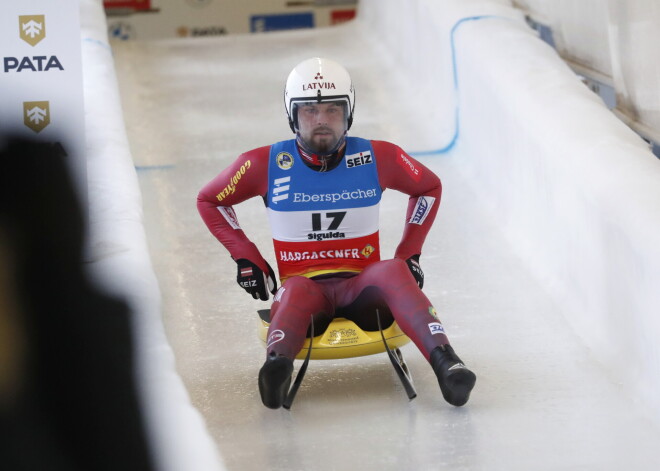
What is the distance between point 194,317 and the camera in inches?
151

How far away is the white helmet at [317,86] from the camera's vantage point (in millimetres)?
3109

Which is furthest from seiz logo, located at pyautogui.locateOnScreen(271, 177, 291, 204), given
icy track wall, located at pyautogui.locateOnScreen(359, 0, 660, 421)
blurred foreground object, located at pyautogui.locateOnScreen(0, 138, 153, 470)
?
blurred foreground object, located at pyautogui.locateOnScreen(0, 138, 153, 470)

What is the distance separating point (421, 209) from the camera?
3342 mm

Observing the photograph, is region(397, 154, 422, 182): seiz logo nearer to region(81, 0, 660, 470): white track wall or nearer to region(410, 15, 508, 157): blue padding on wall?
region(81, 0, 660, 470): white track wall

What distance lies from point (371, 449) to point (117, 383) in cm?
214

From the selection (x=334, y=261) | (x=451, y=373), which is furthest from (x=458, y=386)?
(x=334, y=261)

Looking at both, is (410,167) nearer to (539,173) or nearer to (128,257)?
(128,257)

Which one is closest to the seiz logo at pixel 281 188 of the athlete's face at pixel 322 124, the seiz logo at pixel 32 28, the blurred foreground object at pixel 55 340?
the athlete's face at pixel 322 124

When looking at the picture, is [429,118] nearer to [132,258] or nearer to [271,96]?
[271,96]

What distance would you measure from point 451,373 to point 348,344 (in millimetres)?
302

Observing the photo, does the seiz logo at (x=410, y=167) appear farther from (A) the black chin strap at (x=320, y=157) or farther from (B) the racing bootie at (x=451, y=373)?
(B) the racing bootie at (x=451, y=373)

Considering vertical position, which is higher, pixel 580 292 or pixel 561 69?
pixel 561 69

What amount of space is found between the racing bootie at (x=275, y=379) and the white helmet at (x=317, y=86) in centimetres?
73

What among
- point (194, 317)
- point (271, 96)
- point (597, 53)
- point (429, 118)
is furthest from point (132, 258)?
point (271, 96)
